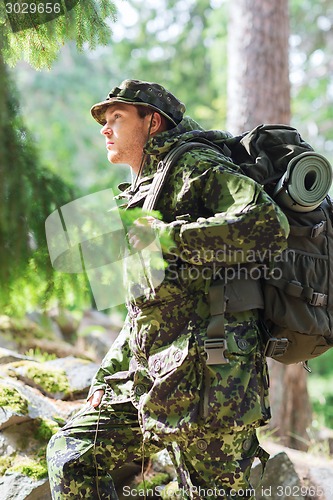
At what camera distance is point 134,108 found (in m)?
3.24

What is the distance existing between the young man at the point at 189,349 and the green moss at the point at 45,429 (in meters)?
1.09

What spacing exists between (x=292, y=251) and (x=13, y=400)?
2.38 meters

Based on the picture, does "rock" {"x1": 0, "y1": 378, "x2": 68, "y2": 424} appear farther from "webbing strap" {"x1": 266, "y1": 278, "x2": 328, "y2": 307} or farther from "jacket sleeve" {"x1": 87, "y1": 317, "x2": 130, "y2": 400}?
"webbing strap" {"x1": 266, "y1": 278, "x2": 328, "y2": 307}

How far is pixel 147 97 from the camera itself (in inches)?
125

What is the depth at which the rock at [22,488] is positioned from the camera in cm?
361

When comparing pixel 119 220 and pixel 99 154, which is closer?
pixel 119 220

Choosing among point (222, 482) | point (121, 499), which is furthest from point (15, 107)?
point (121, 499)

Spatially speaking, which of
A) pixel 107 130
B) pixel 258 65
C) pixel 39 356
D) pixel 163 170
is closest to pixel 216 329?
pixel 163 170

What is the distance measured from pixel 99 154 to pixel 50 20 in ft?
A: 41.2

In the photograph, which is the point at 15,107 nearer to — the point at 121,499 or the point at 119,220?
the point at 119,220

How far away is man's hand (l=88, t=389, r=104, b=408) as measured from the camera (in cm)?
321

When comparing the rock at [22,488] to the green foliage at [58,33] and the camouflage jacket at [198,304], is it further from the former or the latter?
the green foliage at [58,33]

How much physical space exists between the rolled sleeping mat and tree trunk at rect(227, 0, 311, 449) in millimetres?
4139

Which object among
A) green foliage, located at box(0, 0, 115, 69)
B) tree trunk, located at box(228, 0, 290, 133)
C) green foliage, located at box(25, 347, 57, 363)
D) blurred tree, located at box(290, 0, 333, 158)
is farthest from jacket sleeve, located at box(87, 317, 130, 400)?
blurred tree, located at box(290, 0, 333, 158)
